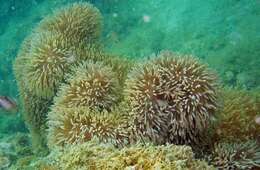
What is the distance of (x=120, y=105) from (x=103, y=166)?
43.3 inches

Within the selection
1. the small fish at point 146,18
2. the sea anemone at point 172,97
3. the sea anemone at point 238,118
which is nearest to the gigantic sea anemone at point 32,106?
the sea anemone at point 172,97

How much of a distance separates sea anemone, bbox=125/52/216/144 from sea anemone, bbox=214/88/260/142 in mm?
299

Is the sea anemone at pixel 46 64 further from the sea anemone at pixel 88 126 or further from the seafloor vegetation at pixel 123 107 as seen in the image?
the sea anemone at pixel 88 126

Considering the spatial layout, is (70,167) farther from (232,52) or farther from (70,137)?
(232,52)

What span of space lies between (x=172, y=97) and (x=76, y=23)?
188cm

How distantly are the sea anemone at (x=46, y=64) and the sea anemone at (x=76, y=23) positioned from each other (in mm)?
299

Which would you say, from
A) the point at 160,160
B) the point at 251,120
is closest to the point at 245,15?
the point at 251,120

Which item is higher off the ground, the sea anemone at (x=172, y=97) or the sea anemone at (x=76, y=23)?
the sea anemone at (x=76, y=23)

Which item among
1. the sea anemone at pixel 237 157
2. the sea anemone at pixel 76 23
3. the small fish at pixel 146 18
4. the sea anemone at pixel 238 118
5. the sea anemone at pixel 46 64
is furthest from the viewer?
the small fish at pixel 146 18

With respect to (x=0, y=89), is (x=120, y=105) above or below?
below

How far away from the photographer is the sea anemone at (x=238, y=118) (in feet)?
12.0

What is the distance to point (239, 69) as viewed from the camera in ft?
24.7

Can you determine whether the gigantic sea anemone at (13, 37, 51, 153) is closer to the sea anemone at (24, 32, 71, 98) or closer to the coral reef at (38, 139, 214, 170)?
the sea anemone at (24, 32, 71, 98)

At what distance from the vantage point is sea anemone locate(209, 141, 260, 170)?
10.4 feet
